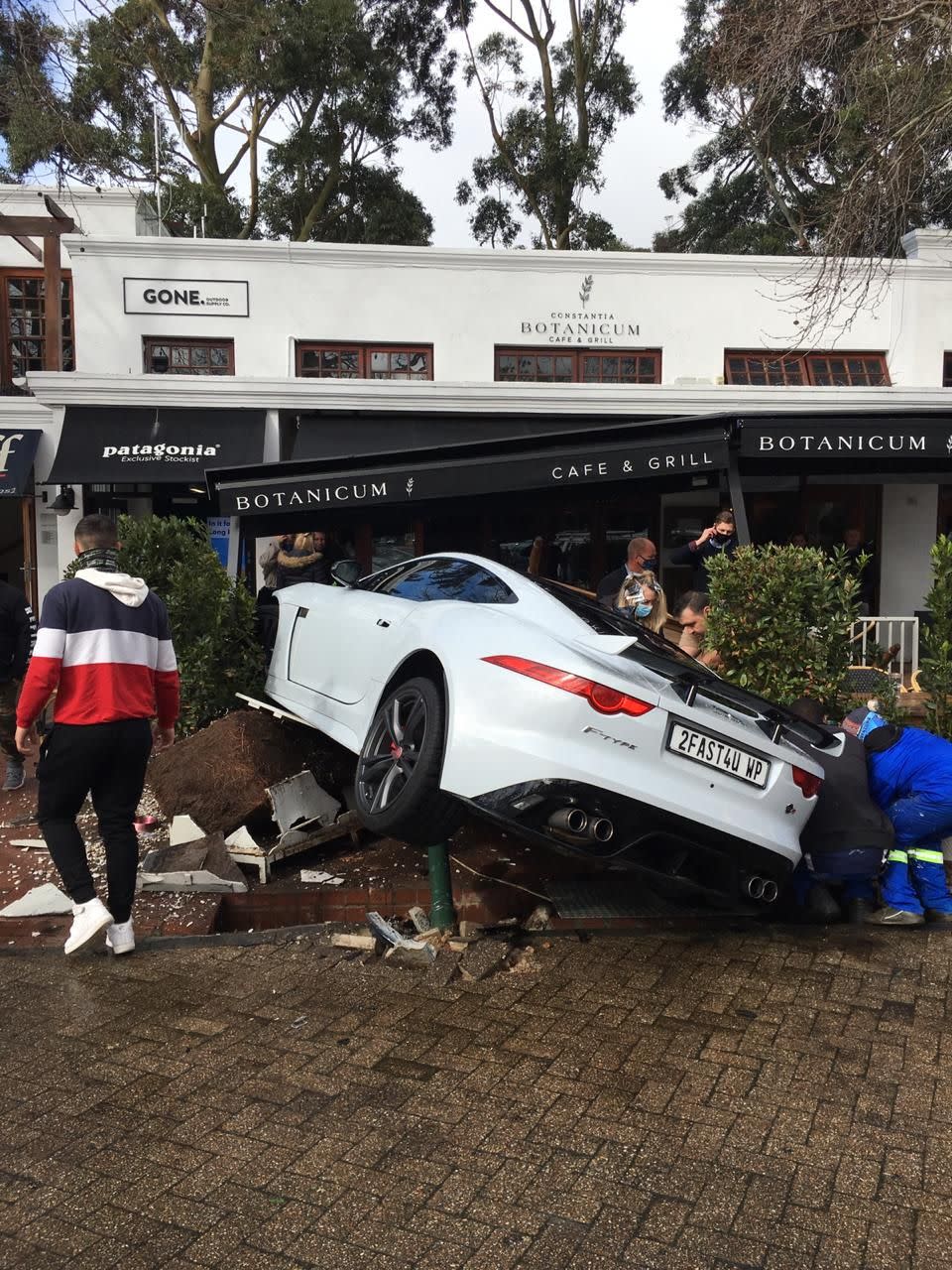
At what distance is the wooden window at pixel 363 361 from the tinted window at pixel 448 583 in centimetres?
884

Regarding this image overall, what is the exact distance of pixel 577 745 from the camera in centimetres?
368

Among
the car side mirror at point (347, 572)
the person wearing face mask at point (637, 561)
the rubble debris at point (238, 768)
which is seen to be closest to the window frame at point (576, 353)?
the person wearing face mask at point (637, 561)

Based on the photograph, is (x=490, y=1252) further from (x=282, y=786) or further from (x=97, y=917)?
(x=282, y=786)

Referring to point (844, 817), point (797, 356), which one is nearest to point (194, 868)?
point (844, 817)

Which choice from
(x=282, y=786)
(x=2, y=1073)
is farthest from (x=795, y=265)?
(x=2, y=1073)

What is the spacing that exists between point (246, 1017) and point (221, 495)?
538cm

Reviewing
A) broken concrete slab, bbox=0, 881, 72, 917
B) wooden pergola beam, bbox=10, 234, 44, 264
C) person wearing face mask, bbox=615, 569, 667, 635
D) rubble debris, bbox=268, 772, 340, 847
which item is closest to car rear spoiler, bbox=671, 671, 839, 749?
rubble debris, bbox=268, 772, 340, 847

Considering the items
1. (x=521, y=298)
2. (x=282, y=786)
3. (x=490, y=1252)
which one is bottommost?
(x=490, y=1252)

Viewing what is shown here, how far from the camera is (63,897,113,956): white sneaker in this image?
415 cm

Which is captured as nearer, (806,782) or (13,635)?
(806,782)

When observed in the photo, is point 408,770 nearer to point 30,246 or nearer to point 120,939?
point 120,939

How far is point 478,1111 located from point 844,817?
8.05 ft

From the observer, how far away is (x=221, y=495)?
8.23 metres

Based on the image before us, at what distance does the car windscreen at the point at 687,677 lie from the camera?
4.10 metres
